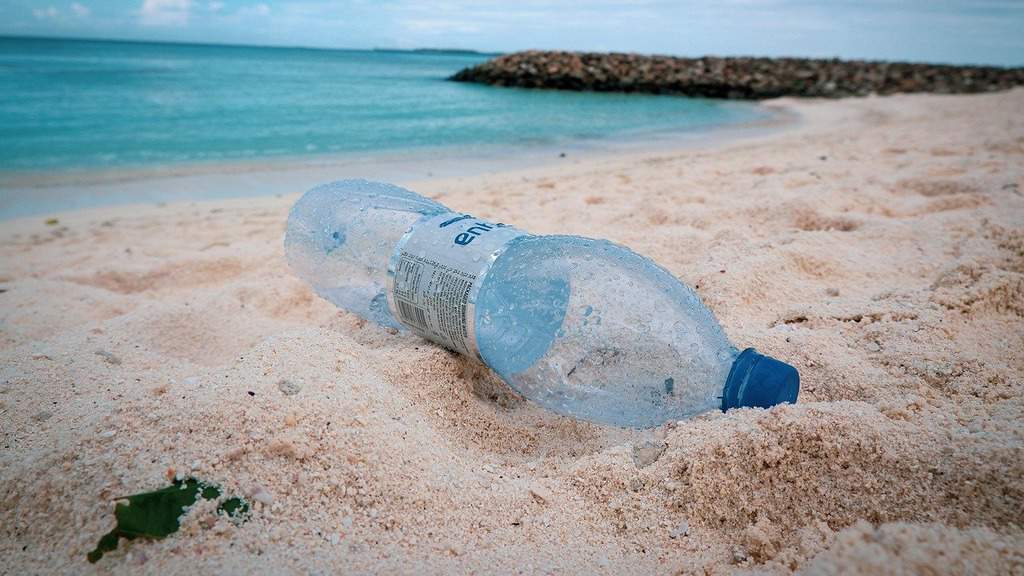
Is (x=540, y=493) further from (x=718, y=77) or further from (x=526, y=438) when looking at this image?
(x=718, y=77)

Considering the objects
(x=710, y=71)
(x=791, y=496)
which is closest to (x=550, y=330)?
(x=791, y=496)

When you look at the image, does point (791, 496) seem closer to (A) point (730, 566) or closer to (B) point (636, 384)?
(A) point (730, 566)

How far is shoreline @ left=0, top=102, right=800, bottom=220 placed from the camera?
4508mm

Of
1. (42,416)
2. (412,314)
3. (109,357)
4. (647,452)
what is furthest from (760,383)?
(109,357)

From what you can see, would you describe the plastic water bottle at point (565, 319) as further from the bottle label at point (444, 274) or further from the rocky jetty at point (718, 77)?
the rocky jetty at point (718, 77)

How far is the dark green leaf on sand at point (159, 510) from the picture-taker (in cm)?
99

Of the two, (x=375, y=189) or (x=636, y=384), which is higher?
Answer: (x=375, y=189)

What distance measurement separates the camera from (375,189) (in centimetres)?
234

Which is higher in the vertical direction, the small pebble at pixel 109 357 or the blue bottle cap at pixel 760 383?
the blue bottle cap at pixel 760 383

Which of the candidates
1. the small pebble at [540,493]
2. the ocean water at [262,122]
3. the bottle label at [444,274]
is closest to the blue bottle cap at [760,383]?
the small pebble at [540,493]

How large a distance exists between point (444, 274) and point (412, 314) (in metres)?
0.18

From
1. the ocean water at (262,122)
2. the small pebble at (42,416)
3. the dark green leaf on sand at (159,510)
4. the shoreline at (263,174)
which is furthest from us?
the ocean water at (262,122)

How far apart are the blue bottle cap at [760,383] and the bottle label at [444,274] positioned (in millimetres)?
617

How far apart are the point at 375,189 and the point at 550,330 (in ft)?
3.58
